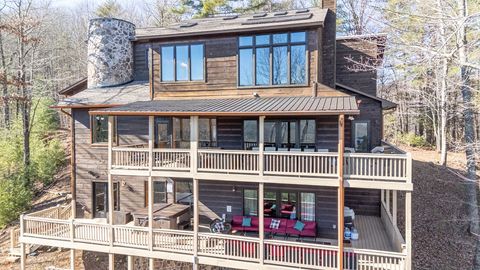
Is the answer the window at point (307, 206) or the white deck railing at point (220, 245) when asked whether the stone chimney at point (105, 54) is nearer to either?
the white deck railing at point (220, 245)

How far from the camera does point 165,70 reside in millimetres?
13617

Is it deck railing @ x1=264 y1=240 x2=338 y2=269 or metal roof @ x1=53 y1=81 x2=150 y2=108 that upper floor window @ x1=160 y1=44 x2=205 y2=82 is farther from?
deck railing @ x1=264 y1=240 x2=338 y2=269

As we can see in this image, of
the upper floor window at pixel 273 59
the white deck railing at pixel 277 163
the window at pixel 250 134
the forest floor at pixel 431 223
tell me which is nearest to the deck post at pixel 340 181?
the white deck railing at pixel 277 163

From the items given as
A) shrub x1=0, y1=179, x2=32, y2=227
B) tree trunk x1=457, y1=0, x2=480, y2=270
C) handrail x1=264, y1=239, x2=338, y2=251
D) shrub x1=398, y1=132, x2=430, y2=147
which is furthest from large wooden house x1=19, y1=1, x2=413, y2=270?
shrub x1=398, y1=132, x2=430, y2=147

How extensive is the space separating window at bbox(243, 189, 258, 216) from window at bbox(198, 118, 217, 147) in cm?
247

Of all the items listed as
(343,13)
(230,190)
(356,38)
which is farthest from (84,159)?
(343,13)

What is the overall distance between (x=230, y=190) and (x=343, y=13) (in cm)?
2429

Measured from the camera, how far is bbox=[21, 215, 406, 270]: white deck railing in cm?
941

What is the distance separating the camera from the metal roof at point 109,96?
1408cm

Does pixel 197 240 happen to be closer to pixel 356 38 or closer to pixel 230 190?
pixel 230 190

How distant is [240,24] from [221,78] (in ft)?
7.67

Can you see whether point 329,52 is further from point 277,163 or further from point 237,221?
point 237,221

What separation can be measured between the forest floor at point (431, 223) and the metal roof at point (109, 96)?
7073 mm

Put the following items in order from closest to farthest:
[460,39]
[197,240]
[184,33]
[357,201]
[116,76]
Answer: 1. [460,39]
2. [197,240]
3. [184,33]
4. [357,201]
5. [116,76]
